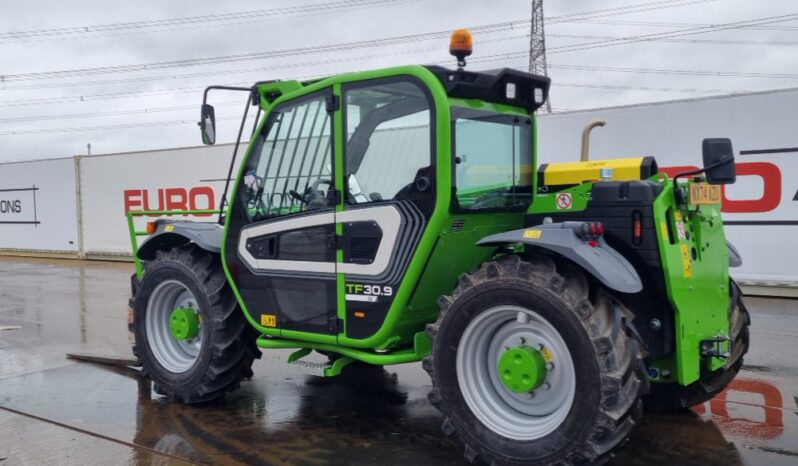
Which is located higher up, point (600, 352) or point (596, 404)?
point (600, 352)

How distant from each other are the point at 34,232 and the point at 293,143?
19138 mm

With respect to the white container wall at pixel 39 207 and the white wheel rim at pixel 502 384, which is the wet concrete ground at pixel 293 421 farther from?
the white container wall at pixel 39 207

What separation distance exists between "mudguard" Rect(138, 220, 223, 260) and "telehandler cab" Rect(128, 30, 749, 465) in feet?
0.10

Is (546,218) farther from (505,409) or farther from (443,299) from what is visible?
(505,409)

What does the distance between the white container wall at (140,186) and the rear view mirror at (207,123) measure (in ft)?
36.4

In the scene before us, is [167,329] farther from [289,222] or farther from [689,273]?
[689,273]

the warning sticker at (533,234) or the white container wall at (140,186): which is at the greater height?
the white container wall at (140,186)

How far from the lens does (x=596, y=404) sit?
11.7 feet

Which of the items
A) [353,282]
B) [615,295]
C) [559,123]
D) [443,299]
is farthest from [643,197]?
[559,123]

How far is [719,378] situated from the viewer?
15.8 feet

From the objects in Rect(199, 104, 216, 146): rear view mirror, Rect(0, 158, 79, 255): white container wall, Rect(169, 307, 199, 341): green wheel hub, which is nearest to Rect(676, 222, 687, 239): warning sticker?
Rect(199, 104, 216, 146): rear view mirror

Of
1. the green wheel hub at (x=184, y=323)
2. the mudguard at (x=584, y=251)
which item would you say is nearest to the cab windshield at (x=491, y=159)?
the mudguard at (x=584, y=251)

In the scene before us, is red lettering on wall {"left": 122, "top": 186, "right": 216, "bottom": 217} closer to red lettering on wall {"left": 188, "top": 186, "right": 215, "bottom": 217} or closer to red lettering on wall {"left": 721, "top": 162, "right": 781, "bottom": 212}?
red lettering on wall {"left": 188, "top": 186, "right": 215, "bottom": 217}

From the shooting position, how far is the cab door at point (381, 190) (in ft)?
14.1
